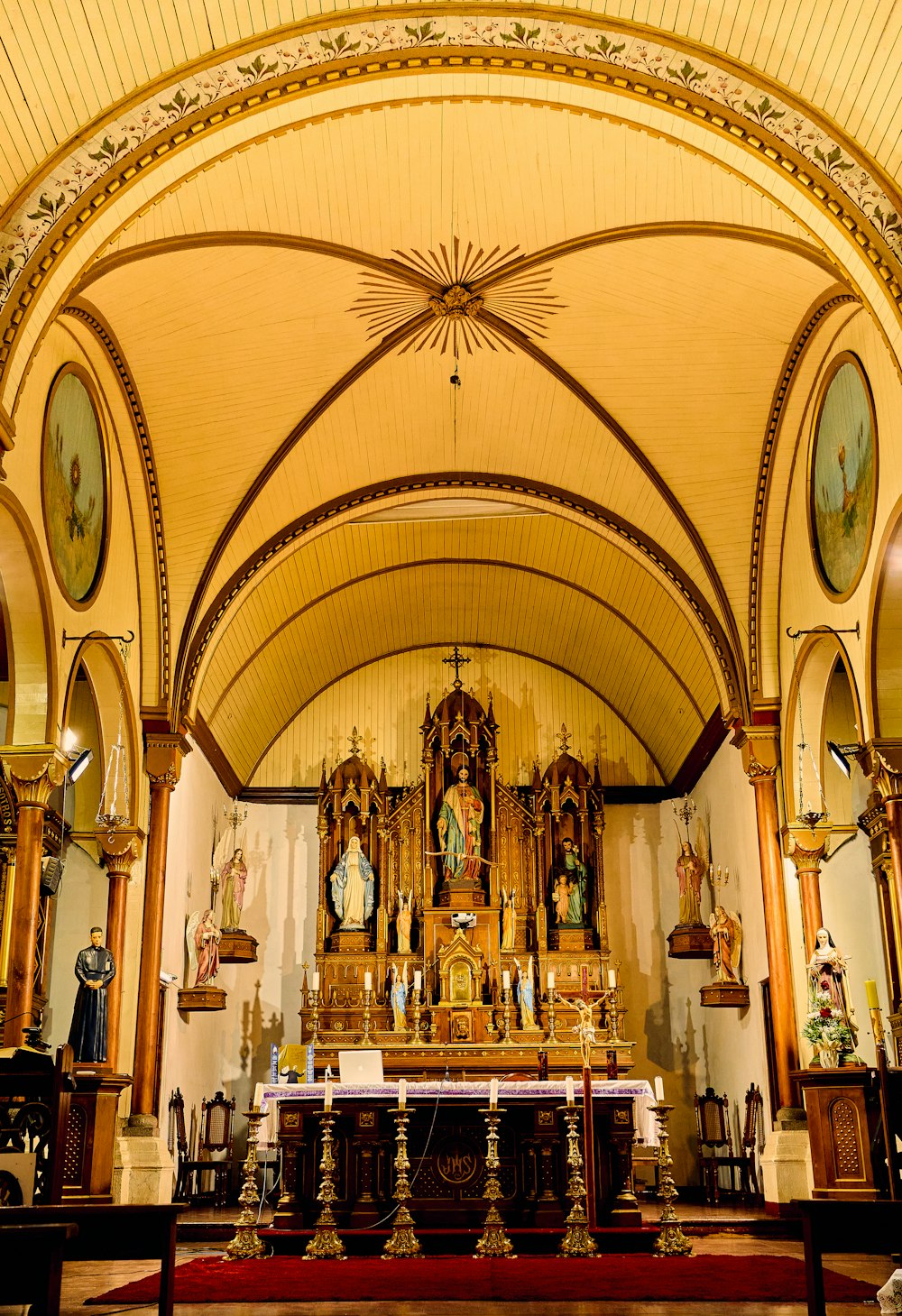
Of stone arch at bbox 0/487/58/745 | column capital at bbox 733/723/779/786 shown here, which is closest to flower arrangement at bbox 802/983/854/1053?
column capital at bbox 733/723/779/786

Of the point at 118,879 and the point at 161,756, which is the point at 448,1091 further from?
the point at 161,756

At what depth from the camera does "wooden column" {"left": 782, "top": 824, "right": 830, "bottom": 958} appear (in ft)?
42.8

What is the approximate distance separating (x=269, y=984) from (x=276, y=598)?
5.59 m

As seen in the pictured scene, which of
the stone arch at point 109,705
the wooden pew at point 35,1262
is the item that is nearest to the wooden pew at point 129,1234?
the wooden pew at point 35,1262

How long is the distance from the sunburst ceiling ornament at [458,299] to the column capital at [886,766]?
16.3 ft

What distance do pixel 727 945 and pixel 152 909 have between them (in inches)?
263

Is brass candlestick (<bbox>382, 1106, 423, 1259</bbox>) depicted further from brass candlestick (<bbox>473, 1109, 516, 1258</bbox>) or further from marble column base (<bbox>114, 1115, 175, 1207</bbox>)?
marble column base (<bbox>114, 1115, 175, 1207</bbox>)

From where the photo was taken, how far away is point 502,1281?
7965 mm

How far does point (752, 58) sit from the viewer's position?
26.9 feet

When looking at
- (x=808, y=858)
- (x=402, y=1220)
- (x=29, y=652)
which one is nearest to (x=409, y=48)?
(x=29, y=652)

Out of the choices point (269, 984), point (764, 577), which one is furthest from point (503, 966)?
point (764, 577)

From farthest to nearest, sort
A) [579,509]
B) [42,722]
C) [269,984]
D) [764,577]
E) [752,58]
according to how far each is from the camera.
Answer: [269,984] < [579,509] < [764,577] < [42,722] < [752,58]

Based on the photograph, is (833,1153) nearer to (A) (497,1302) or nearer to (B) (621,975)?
(A) (497,1302)

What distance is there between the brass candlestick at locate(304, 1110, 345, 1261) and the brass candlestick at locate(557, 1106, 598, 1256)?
163 centimetres
